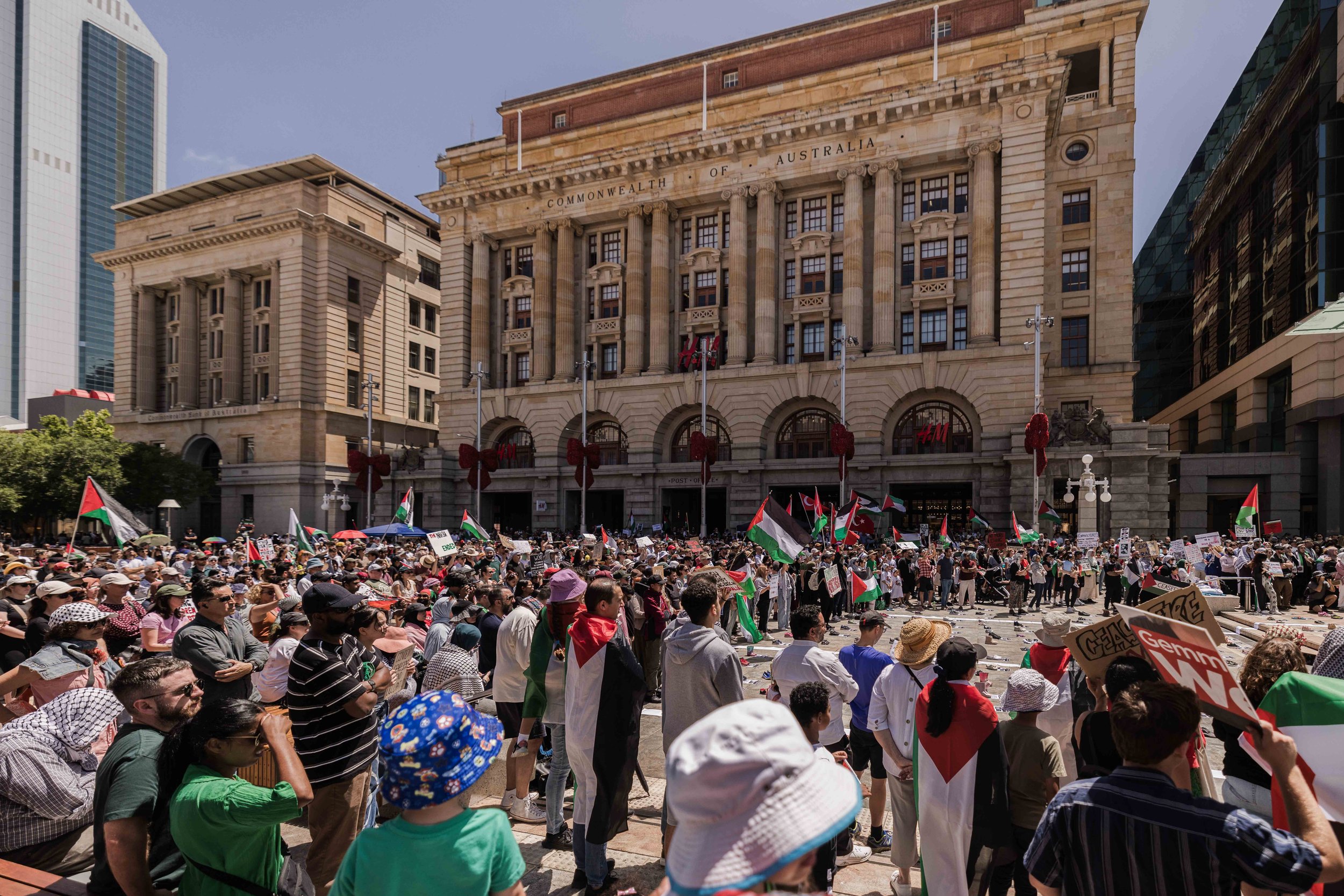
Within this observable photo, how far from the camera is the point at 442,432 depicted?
5066 centimetres

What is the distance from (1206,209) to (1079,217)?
3124 cm

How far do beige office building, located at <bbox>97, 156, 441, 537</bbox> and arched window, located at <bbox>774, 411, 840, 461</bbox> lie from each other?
22476 mm

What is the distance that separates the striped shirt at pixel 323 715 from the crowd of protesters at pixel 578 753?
16 mm

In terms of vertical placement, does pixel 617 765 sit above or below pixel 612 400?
below

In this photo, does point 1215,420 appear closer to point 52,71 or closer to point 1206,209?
point 1206,209

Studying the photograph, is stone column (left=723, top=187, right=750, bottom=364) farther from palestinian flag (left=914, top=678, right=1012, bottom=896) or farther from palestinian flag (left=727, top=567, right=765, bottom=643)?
palestinian flag (left=914, top=678, right=1012, bottom=896)

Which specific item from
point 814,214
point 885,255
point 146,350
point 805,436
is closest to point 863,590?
point 805,436

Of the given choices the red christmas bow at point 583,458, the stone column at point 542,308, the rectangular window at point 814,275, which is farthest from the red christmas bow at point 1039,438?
the stone column at point 542,308

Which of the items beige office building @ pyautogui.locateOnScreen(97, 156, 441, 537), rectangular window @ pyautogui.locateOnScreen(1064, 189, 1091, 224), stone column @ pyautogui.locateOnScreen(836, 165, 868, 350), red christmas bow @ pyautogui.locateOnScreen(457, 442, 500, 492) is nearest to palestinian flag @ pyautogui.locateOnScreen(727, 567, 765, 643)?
stone column @ pyautogui.locateOnScreen(836, 165, 868, 350)

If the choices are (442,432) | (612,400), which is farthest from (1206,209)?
(442,432)

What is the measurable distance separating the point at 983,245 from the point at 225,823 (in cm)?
4220

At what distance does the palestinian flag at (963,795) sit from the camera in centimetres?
445

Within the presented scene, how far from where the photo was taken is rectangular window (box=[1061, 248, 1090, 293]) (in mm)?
42094

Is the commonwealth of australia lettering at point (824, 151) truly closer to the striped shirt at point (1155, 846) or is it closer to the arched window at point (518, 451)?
the arched window at point (518, 451)
